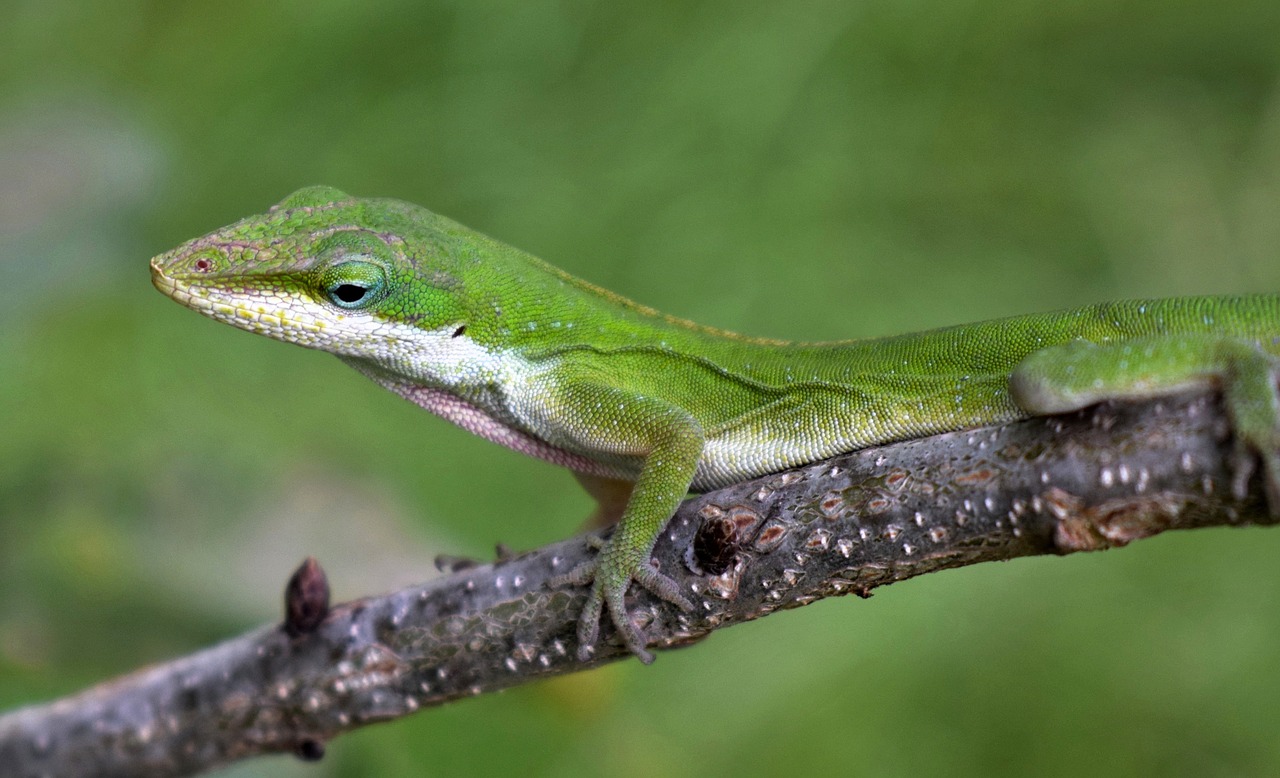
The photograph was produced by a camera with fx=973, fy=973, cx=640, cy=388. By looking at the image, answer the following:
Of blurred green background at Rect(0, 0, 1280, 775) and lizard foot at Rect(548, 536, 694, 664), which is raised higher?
blurred green background at Rect(0, 0, 1280, 775)

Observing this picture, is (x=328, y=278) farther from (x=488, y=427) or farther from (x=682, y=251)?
(x=682, y=251)

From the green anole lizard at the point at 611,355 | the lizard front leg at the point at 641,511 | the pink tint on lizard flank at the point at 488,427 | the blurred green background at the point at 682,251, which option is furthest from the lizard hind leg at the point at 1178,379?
the blurred green background at the point at 682,251

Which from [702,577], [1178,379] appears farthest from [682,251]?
[1178,379]

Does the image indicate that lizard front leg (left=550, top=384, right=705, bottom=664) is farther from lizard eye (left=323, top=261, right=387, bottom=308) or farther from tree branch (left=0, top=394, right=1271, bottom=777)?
lizard eye (left=323, top=261, right=387, bottom=308)

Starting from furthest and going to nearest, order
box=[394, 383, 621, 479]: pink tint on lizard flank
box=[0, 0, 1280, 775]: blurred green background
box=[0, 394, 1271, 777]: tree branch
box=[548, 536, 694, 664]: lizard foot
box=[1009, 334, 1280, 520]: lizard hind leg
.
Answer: box=[0, 0, 1280, 775]: blurred green background → box=[394, 383, 621, 479]: pink tint on lizard flank → box=[548, 536, 694, 664]: lizard foot → box=[0, 394, 1271, 777]: tree branch → box=[1009, 334, 1280, 520]: lizard hind leg

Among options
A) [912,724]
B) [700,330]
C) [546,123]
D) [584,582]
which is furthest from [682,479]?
[546,123]

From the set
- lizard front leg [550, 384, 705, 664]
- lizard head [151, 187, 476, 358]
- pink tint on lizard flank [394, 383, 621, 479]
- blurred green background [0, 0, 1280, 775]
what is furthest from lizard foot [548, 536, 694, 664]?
blurred green background [0, 0, 1280, 775]
